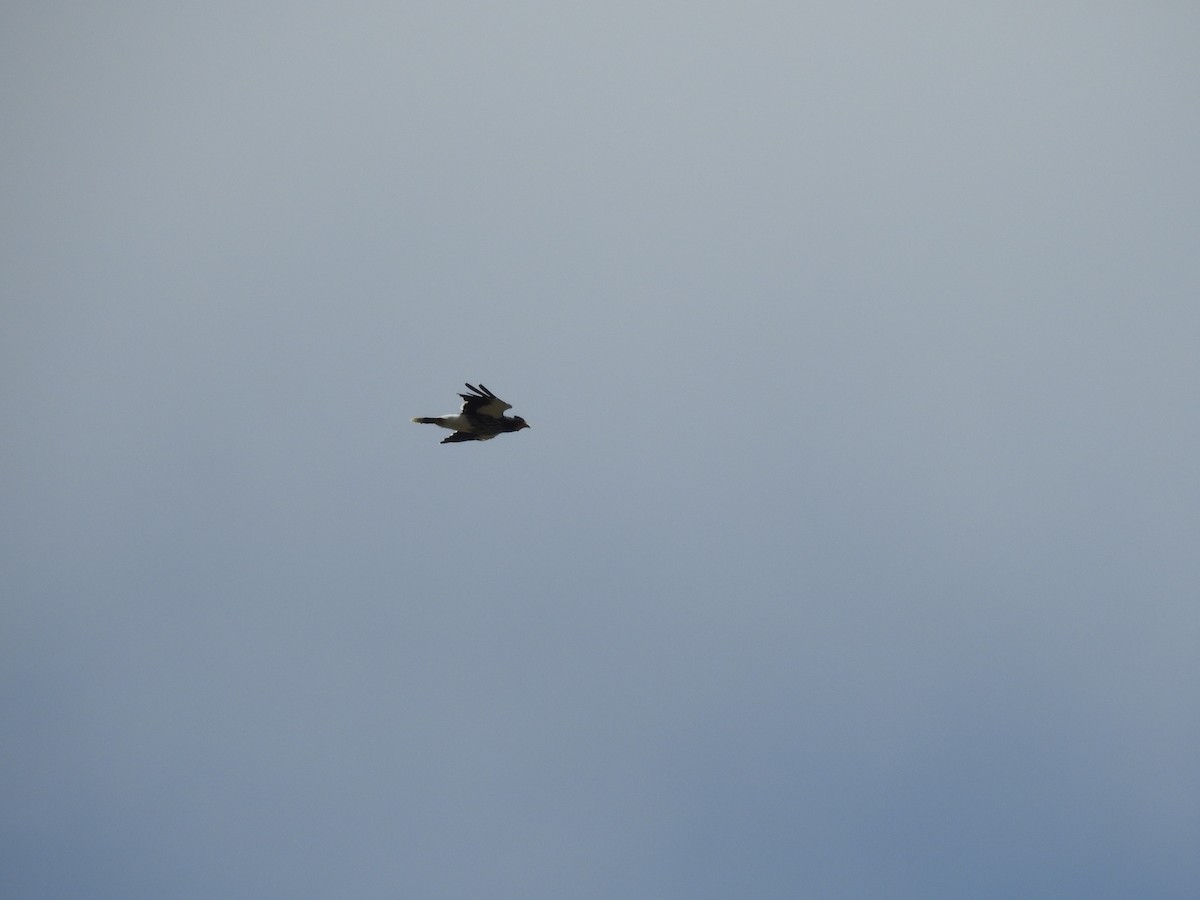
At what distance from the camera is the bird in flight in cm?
3653

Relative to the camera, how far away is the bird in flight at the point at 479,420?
3653cm

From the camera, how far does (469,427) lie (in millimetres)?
38281

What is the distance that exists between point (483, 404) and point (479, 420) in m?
1.26

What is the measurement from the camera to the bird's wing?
118ft

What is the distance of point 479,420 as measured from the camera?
37750 millimetres

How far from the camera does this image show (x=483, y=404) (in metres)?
36.7

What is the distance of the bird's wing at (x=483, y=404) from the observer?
36031 mm
